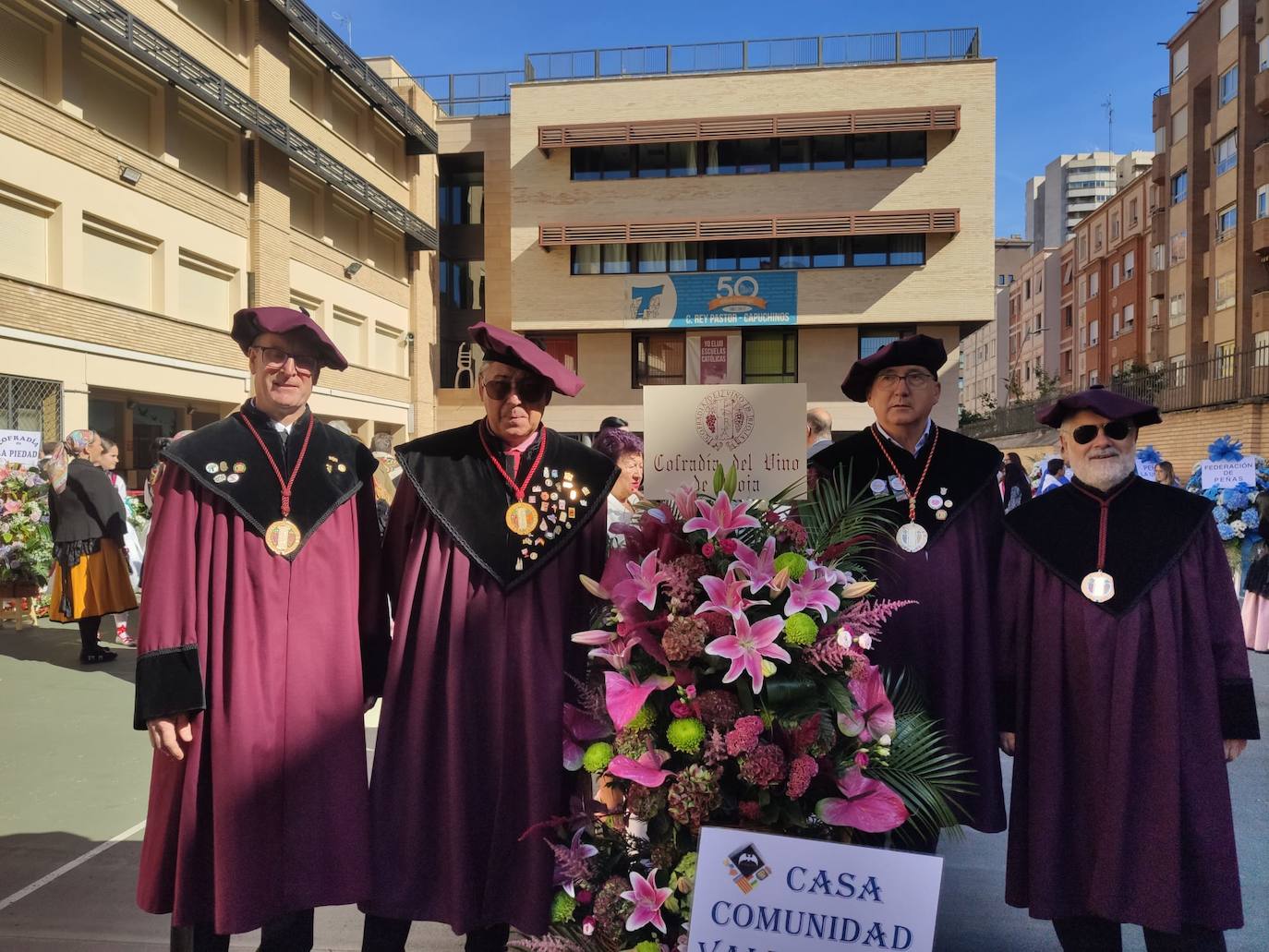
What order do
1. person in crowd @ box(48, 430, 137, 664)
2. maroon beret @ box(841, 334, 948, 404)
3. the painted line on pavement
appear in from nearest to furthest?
1. maroon beret @ box(841, 334, 948, 404)
2. the painted line on pavement
3. person in crowd @ box(48, 430, 137, 664)

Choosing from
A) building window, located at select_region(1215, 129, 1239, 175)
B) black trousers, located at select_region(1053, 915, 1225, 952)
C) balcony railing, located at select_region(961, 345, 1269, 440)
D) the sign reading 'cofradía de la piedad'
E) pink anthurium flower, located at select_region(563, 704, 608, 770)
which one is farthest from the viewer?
building window, located at select_region(1215, 129, 1239, 175)

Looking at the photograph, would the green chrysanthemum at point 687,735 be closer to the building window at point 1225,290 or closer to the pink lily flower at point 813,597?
the pink lily flower at point 813,597

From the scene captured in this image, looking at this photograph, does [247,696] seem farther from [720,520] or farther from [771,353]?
[771,353]

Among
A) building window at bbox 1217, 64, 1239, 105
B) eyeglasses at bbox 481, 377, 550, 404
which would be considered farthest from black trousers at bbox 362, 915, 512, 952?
building window at bbox 1217, 64, 1239, 105

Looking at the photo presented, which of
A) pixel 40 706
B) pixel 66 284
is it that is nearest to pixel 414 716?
pixel 40 706

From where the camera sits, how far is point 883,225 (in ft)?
91.9

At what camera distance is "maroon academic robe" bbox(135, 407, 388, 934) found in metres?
2.71

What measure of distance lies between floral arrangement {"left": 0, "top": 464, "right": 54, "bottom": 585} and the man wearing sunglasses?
972 cm

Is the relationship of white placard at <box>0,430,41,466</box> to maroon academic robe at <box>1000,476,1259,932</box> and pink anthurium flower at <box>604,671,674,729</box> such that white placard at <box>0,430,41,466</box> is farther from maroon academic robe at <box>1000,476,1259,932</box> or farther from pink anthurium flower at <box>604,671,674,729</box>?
maroon academic robe at <box>1000,476,1259,932</box>

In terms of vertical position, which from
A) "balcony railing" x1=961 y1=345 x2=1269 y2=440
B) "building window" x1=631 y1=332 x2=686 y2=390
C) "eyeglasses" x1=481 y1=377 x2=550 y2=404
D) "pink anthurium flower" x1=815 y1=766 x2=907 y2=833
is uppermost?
"building window" x1=631 y1=332 x2=686 y2=390

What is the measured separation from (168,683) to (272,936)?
88cm

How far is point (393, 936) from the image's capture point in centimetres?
298

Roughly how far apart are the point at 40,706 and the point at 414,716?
5.33 metres

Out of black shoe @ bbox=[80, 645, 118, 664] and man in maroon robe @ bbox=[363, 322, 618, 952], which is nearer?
man in maroon robe @ bbox=[363, 322, 618, 952]
